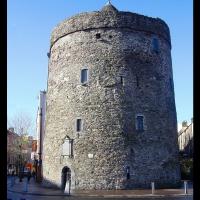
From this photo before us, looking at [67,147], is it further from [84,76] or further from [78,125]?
[84,76]

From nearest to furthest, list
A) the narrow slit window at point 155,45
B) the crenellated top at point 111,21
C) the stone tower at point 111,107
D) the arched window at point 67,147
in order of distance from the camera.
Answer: the stone tower at point 111,107
the arched window at point 67,147
the crenellated top at point 111,21
the narrow slit window at point 155,45

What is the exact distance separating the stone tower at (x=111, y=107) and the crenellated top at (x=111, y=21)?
70mm

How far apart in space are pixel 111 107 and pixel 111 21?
605 centimetres

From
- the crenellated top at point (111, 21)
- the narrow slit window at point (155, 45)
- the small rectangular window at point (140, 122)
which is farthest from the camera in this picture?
the narrow slit window at point (155, 45)

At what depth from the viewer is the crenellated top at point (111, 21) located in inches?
993

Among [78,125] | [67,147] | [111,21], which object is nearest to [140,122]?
[78,125]

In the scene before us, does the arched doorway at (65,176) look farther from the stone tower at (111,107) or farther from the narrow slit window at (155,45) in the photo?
the narrow slit window at (155,45)

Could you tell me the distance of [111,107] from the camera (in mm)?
24219

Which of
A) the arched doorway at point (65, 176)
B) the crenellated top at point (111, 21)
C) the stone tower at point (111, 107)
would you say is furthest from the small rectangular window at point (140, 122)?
the crenellated top at point (111, 21)
